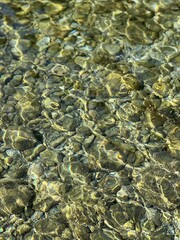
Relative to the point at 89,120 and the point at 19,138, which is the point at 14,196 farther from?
the point at 89,120

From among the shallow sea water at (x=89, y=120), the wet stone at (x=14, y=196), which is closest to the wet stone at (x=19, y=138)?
the shallow sea water at (x=89, y=120)

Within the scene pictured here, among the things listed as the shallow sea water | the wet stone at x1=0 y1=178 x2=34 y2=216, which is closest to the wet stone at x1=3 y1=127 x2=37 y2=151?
the shallow sea water

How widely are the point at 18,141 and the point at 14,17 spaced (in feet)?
7.24

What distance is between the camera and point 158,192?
418 centimetres

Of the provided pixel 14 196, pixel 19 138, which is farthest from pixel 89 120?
pixel 14 196

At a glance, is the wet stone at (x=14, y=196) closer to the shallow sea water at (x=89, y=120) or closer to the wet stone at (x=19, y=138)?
the shallow sea water at (x=89, y=120)

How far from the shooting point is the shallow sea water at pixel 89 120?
161 inches

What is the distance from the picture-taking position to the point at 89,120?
4.86 meters

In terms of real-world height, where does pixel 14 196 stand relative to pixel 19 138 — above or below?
below

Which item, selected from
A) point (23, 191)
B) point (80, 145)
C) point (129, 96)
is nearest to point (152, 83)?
point (129, 96)

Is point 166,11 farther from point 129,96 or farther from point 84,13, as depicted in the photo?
point 129,96

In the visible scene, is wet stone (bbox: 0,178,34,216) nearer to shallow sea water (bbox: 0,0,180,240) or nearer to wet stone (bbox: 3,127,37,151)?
shallow sea water (bbox: 0,0,180,240)

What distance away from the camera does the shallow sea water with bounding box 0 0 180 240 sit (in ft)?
13.4

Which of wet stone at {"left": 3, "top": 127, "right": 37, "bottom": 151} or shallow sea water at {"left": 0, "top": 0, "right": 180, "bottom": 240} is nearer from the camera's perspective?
shallow sea water at {"left": 0, "top": 0, "right": 180, "bottom": 240}
